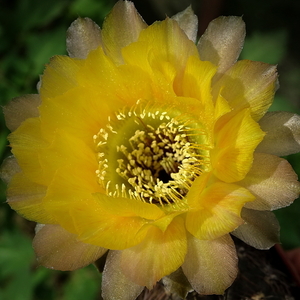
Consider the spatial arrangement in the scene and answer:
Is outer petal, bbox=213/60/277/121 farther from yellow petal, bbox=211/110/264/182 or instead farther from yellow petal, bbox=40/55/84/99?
yellow petal, bbox=40/55/84/99

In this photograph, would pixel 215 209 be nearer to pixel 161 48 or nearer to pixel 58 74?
pixel 161 48

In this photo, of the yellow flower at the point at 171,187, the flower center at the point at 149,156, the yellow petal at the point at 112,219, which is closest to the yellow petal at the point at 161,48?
the yellow flower at the point at 171,187

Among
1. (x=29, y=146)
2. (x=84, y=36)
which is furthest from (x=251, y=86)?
(x=29, y=146)

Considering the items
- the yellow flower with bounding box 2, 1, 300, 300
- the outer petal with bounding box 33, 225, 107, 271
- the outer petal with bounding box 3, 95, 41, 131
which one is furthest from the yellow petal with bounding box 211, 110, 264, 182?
the outer petal with bounding box 3, 95, 41, 131

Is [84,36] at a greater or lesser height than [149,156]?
greater

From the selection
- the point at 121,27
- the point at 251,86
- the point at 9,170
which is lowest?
the point at 251,86

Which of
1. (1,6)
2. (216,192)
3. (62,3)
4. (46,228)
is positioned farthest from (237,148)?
(1,6)

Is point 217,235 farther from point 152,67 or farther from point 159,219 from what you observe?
point 152,67

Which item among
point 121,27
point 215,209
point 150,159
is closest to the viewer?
point 215,209
